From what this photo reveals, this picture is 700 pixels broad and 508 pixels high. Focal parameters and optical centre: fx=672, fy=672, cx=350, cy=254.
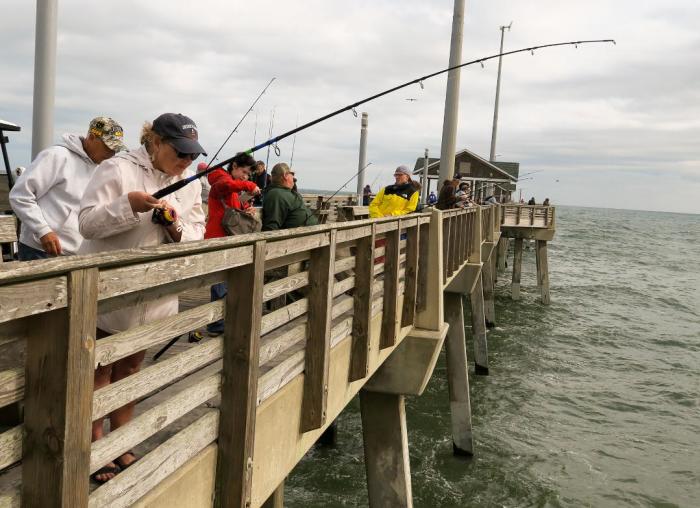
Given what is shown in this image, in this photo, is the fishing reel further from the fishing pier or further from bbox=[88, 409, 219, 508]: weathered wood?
bbox=[88, 409, 219, 508]: weathered wood

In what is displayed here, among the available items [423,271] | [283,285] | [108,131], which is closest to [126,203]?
[283,285]

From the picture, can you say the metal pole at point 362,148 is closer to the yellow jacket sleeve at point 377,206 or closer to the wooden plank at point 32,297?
the yellow jacket sleeve at point 377,206

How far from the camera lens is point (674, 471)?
1056cm

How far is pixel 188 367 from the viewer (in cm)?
236

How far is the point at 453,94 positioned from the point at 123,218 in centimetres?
1058

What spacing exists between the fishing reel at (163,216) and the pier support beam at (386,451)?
14.3 ft

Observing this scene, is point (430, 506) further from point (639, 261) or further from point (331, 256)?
point (639, 261)

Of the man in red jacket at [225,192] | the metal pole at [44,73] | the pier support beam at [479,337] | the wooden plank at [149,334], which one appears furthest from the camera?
the pier support beam at [479,337]

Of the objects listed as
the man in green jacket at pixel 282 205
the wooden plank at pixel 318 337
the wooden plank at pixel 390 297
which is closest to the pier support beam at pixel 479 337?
the wooden plank at pixel 390 297

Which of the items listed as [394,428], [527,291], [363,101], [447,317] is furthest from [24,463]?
[527,291]

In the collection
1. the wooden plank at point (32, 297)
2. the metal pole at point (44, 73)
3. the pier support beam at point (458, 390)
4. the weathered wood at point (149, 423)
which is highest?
the metal pole at point (44, 73)

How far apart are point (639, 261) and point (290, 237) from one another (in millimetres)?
51851

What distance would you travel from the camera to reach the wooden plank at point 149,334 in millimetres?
1871

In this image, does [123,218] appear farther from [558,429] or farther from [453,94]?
[558,429]
